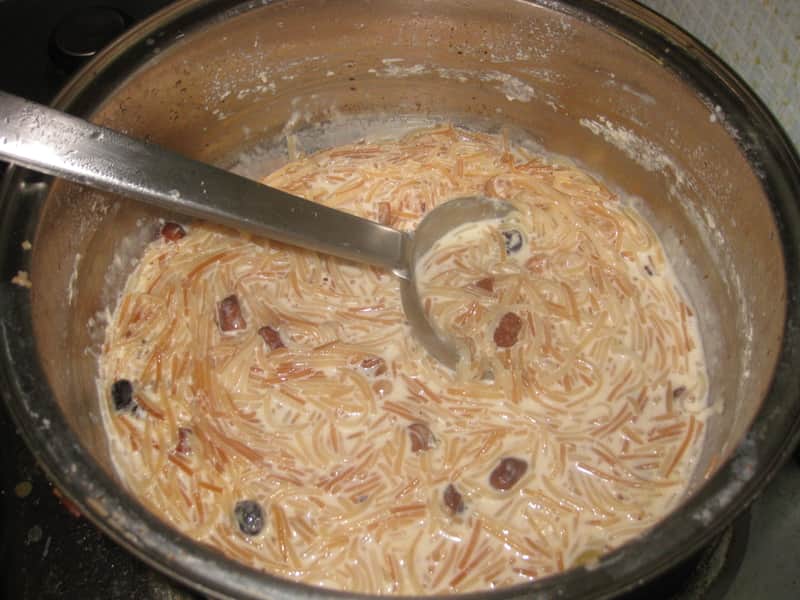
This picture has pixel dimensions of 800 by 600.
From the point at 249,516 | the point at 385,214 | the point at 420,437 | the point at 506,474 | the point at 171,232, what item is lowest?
the point at 249,516

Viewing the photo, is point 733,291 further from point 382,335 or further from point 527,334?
point 382,335

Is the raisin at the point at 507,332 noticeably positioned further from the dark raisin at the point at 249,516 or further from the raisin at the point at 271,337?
the dark raisin at the point at 249,516

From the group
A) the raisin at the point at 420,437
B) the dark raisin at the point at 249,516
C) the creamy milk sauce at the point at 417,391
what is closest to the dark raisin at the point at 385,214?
the creamy milk sauce at the point at 417,391

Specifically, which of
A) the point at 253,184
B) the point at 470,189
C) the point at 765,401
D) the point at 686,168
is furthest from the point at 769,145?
the point at 253,184

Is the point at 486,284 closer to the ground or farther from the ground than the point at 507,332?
farther from the ground

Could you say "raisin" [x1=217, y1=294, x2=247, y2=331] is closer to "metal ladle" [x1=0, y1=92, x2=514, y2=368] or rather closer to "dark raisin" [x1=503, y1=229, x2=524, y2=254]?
"metal ladle" [x1=0, y1=92, x2=514, y2=368]

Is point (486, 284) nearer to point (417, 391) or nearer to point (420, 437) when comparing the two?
point (417, 391)

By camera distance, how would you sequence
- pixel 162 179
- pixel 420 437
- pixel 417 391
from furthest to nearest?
pixel 417 391, pixel 420 437, pixel 162 179

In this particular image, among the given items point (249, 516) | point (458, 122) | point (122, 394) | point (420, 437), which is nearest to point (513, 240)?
point (458, 122)
